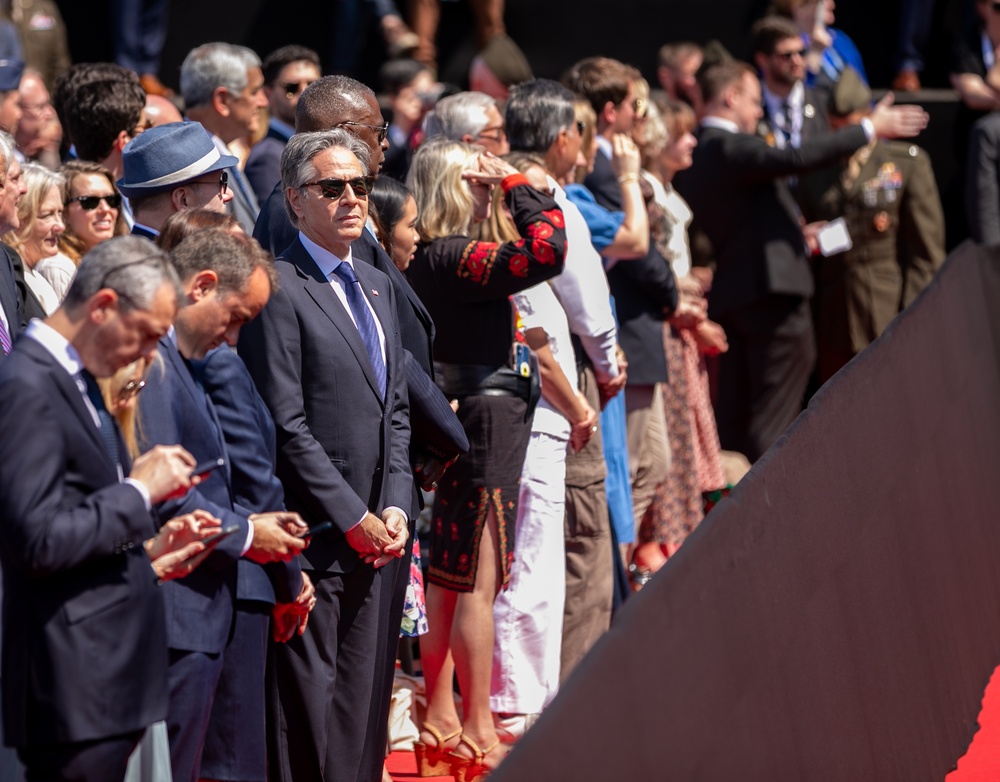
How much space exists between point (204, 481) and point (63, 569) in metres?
0.62

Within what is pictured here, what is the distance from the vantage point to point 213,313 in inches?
144

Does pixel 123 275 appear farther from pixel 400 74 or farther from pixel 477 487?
pixel 400 74

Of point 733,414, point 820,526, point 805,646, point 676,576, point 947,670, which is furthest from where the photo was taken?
point 733,414

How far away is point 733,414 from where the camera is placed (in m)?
8.90

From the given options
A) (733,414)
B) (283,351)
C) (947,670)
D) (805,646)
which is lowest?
(733,414)

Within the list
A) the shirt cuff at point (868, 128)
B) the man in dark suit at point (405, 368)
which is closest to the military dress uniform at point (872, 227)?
the shirt cuff at point (868, 128)

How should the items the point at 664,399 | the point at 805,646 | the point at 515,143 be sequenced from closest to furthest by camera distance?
the point at 805,646, the point at 515,143, the point at 664,399

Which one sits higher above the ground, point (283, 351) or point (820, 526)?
point (283, 351)

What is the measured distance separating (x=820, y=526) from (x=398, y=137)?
5.56 m

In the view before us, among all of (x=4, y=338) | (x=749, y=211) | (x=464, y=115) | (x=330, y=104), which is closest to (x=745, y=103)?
(x=749, y=211)

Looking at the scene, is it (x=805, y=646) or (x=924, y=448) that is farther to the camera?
(x=924, y=448)

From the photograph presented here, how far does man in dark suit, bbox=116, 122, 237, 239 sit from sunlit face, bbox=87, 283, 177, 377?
1.34m

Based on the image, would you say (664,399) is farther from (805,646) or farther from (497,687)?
(805,646)

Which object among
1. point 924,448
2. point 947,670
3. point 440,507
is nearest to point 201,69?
point 440,507
